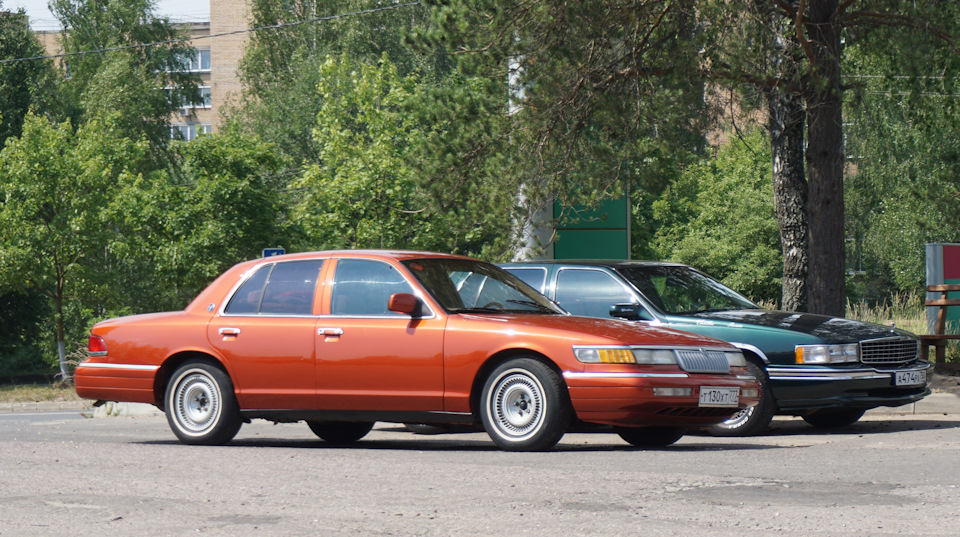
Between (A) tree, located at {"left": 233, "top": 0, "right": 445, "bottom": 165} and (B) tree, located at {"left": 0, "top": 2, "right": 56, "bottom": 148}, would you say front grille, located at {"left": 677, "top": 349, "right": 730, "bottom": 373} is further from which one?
(B) tree, located at {"left": 0, "top": 2, "right": 56, "bottom": 148}

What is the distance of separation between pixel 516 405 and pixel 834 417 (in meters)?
4.56

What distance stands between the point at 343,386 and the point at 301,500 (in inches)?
120

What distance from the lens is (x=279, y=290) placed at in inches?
396

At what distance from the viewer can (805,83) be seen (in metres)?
15.8

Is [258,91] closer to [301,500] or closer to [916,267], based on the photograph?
[916,267]

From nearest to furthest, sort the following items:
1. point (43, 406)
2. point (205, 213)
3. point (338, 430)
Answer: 1. point (338, 430)
2. point (43, 406)
3. point (205, 213)

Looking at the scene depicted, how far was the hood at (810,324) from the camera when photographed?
11180 mm

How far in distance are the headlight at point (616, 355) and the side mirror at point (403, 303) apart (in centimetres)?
132

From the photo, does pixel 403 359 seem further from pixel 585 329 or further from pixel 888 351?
pixel 888 351

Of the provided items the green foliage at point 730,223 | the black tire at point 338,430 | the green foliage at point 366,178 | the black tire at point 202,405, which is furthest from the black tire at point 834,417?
the green foliage at point 730,223

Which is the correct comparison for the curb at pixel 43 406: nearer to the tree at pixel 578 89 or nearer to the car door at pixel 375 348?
the tree at pixel 578 89

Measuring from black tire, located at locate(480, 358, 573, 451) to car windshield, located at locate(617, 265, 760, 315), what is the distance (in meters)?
3.06

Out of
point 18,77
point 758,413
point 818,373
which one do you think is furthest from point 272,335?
point 18,77

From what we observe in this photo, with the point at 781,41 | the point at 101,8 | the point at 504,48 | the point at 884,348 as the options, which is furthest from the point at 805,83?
the point at 101,8
